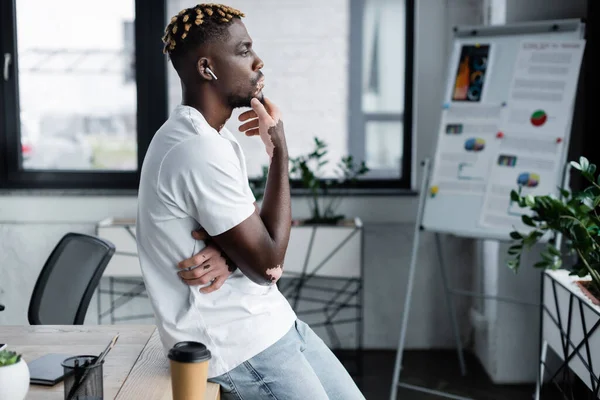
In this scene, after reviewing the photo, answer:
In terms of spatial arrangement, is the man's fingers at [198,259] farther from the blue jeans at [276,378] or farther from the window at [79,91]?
the window at [79,91]

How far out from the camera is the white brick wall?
359cm

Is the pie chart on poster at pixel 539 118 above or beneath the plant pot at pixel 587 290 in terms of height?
above

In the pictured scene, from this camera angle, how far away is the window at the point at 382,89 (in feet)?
11.9

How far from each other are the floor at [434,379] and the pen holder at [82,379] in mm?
2033

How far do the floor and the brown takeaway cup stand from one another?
2045 mm

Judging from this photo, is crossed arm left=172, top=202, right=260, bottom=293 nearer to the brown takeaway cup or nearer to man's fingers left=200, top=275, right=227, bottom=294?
man's fingers left=200, top=275, right=227, bottom=294

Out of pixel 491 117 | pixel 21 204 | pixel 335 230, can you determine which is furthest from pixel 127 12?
pixel 491 117

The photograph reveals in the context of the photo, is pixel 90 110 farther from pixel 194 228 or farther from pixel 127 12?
pixel 194 228

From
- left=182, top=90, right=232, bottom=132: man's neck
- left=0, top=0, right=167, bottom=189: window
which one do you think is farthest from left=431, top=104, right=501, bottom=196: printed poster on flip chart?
left=182, top=90, right=232, bottom=132: man's neck

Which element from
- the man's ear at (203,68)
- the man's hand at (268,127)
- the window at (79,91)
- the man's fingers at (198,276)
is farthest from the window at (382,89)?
the man's fingers at (198,276)

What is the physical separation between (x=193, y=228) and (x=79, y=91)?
8.54 ft

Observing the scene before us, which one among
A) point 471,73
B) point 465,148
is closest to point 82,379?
point 465,148

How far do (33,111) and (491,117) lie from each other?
2.33 m

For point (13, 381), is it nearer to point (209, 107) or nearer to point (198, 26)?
point (209, 107)
